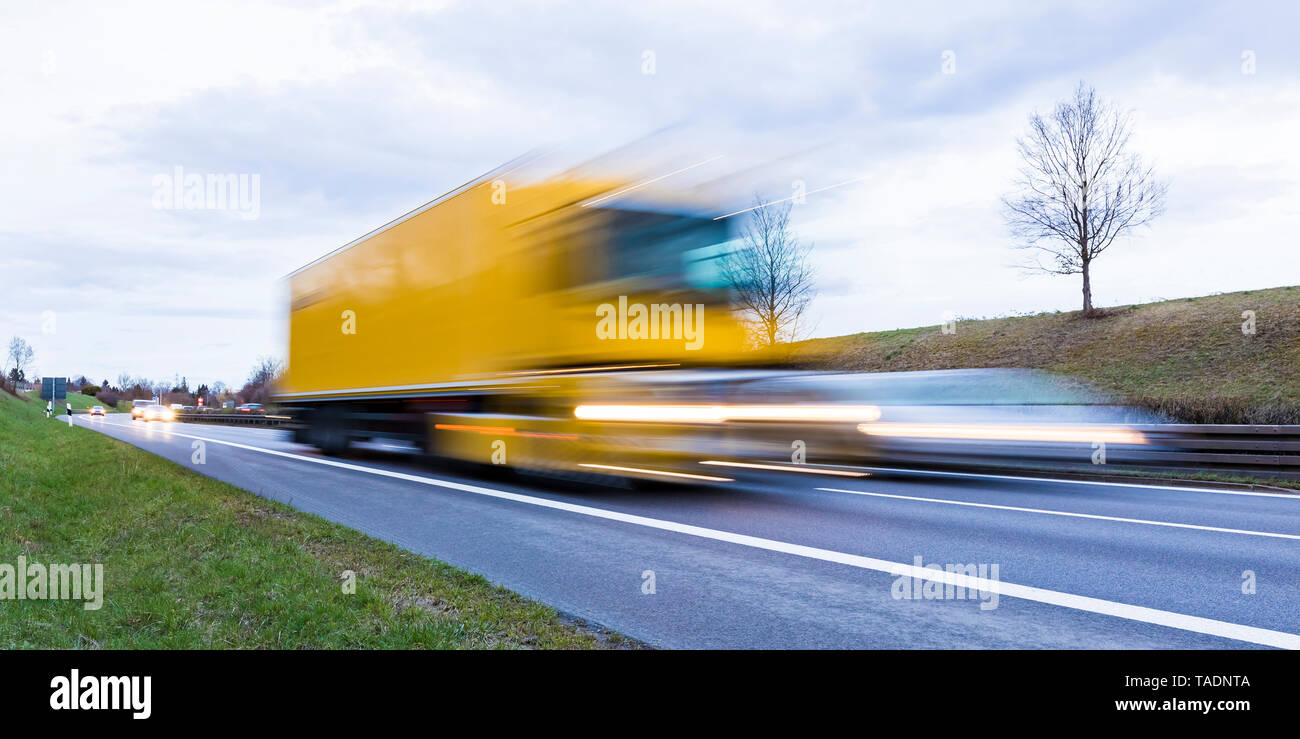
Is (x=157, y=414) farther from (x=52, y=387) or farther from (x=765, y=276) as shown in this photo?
(x=765, y=276)

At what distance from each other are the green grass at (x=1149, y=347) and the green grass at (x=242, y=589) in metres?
16.0

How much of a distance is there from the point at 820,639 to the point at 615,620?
119 centimetres

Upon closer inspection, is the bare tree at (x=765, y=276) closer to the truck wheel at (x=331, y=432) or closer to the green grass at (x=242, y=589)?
the green grass at (x=242, y=589)

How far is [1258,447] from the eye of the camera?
12.4 metres

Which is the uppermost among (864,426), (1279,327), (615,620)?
(1279,327)

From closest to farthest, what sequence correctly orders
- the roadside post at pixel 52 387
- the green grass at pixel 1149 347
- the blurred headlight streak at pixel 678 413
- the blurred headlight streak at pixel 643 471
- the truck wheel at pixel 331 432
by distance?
the blurred headlight streak at pixel 678 413 < the blurred headlight streak at pixel 643 471 < the truck wheel at pixel 331 432 < the green grass at pixel 1149 347 < the roadside post at pixel 52 387

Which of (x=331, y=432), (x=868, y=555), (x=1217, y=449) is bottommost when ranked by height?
(x=868, y=555)

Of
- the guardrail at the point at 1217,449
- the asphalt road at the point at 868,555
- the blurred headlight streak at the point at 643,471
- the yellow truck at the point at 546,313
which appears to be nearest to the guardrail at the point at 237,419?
the yellow truck at the point at 546,313

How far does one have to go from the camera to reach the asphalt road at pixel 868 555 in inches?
173

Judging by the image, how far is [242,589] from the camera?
516 centimetres

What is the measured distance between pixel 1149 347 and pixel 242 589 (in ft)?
117

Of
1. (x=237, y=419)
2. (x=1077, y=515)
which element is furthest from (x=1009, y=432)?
(x=237, y=419)
